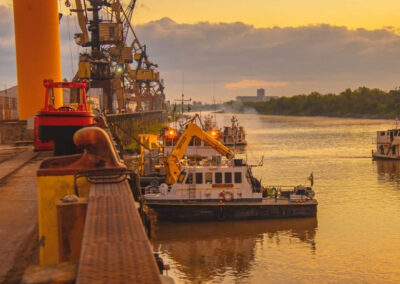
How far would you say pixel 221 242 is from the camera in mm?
27047

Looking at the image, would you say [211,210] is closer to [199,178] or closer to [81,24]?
[199,178]

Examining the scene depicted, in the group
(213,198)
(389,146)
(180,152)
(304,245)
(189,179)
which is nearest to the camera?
(304,245)

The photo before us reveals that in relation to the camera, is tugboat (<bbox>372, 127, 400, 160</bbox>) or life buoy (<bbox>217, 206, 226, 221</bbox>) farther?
tugboat (<bbox>372, 127, 400, 160</bbox>)

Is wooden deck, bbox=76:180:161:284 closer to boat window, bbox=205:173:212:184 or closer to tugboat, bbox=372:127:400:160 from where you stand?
boat window, bbox=205:173:212:184

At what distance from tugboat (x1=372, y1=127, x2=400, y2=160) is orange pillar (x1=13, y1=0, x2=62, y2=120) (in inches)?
1618

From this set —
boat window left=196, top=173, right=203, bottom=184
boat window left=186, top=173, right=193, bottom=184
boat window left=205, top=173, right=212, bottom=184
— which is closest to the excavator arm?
boat window left=186, top=173, right=193, bottom=184

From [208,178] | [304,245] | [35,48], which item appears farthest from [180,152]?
[35,48]

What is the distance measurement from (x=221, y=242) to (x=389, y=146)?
42321mm

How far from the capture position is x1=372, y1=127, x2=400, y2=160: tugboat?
205 ft

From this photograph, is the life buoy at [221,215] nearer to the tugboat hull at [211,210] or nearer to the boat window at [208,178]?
the tugboat hull at [211,210]

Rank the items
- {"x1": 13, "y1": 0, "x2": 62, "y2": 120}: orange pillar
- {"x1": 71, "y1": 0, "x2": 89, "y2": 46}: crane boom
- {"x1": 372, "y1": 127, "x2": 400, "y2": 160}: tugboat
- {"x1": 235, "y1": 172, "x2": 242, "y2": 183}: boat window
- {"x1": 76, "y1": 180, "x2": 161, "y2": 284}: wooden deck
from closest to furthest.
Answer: {"x1": 76, "y1": 180, "x2": 161, "y2": 284}: wooden deck, {"x1": 235, "y1": 172, "x2": 242, "y2": 183}: boat window, {"x1": 13, "y1": 0, "x2": 62, "y2": 120}: orange pillar, {"x1": 372, "y1": 127, "x2": 400, "y2": 160}: tugboat, {"x1": 71, "y1": 0, "x2": 89, "y2": 46}: crane boom

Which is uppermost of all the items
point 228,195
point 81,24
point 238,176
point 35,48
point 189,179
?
point 81,24

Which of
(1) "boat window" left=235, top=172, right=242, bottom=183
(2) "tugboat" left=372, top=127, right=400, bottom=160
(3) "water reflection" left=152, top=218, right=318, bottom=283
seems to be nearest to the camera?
(3) "water reflection" left=152, top=218, right=318, bottom=283

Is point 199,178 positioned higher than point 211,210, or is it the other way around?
point 199,178
